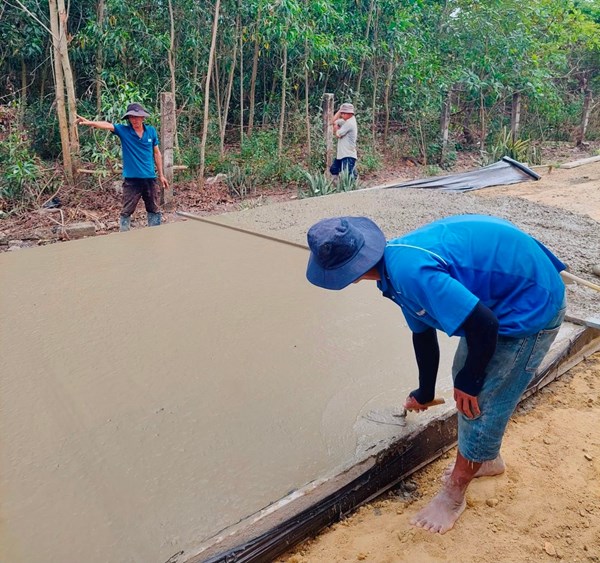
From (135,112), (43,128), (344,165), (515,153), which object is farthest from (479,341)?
(515,153)

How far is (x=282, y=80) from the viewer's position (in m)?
8.55

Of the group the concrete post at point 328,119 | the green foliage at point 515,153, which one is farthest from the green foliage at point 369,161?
the green foliage at point 515,153

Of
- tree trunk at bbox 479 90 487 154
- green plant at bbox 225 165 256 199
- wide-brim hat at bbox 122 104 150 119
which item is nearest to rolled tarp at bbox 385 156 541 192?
green plant at bbox 225 165 256 199

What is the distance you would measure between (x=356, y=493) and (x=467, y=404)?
0.53 metres

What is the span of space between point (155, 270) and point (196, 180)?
3.96m

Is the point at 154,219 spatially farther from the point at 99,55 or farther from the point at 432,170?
the point at 432,170

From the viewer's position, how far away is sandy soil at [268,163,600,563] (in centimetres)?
159

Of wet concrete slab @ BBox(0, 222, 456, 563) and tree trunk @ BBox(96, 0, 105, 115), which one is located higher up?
tree trunk @ BBox(96, 0, 105, 115)

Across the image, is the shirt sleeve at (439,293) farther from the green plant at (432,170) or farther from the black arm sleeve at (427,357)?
the green plant at (432,170)

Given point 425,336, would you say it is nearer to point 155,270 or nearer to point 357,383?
point 357,383

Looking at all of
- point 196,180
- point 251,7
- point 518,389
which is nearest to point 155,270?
point 518,389

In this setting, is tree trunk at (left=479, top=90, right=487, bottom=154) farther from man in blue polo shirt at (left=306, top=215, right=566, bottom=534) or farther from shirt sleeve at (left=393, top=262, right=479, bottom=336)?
shirt sleeve at (left=393, top=262, right=479, bottom=336)

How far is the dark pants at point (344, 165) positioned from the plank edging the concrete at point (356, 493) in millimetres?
5201

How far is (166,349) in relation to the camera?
8.75 feet
